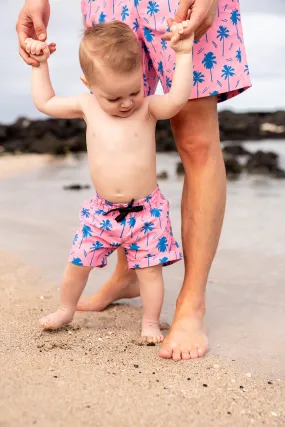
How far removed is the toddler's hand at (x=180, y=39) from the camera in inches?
101

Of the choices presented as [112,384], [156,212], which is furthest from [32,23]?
[112,384]

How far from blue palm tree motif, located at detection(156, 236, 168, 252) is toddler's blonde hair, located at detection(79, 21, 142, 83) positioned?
0.67 m

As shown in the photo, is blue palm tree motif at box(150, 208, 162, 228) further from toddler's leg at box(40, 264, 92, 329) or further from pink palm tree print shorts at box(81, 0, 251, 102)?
pink palm tree print shorts at box(81, 0, 251, 102)

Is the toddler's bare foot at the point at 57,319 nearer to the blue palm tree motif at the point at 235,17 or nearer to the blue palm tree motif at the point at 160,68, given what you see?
the blue palm tree motif at the point at 160,68

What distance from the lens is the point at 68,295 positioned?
294 centimetres

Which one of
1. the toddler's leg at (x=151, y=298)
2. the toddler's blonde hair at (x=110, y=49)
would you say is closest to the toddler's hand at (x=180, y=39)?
the toddler's blonde hair at (x=110, y=49)

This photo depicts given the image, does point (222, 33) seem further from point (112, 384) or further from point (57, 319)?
point (112, 384)

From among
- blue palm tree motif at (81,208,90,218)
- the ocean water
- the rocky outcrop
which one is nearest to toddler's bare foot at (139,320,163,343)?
the ocean water

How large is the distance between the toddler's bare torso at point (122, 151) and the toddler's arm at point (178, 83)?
0.07 metres

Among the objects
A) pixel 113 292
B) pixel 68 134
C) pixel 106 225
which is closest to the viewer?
pixel 106 225

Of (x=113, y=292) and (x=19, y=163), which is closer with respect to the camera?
(x=113, y=292)

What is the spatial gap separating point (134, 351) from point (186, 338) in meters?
0.21

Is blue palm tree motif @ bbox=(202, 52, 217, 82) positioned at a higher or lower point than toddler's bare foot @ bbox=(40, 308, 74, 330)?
higher

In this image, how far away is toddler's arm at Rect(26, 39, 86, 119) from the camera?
2844mm
